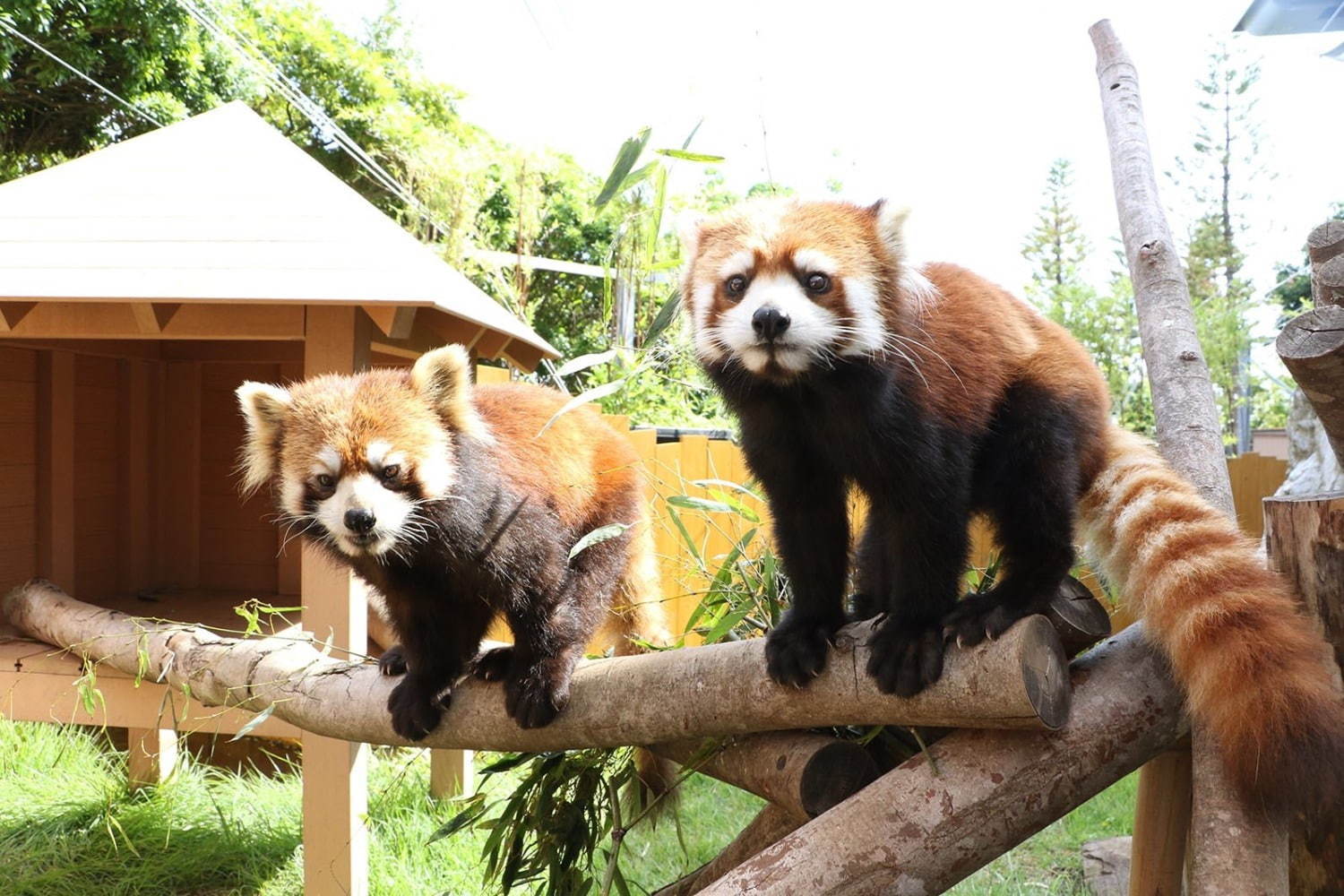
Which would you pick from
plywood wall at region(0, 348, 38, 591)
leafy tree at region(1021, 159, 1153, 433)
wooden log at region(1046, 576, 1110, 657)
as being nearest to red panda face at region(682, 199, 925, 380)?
wooden log at region(1046, 576, 1110, 657)

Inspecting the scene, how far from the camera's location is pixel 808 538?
2229 millimetres

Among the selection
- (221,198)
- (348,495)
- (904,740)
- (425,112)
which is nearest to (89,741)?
(221,198)

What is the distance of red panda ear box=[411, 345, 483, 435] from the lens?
2.74 m

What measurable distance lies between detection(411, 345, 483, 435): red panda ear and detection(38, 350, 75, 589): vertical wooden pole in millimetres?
3561

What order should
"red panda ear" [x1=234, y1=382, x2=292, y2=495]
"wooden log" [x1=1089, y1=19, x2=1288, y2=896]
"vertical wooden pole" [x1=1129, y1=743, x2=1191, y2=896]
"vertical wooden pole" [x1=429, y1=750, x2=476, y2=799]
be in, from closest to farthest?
"wooden log" [x1=1089, y1=19, x2=1288, y2=896]
"vertical wooden pole" [x1=1129, y1=743, x2=1191, y2=896]
"red panda ear" [x1=234, y1=382, x2=292, y2=495]
"vertical wooden pole" [x1=429, y1=750, x2=476, y2=799]

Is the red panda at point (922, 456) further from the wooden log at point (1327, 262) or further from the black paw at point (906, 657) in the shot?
the wooden log at point (1327, 262)

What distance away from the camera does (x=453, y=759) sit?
5680mm

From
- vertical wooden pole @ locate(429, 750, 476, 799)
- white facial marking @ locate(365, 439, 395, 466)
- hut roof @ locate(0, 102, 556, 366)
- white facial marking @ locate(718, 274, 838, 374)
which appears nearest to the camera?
white facial marking @ locate(718, 274, 838, 374)

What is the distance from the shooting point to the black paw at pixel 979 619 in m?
1.90

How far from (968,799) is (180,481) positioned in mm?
5781

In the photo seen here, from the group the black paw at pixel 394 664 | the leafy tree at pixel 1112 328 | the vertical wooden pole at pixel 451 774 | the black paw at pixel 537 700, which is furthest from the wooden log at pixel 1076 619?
the leafy tree at pixel 1112 328

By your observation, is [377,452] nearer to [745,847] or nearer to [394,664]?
[394,664]

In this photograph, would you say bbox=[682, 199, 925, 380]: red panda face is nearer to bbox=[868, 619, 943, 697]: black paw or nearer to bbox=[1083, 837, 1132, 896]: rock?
bbox=[868, 619, 943, 697]: black paw

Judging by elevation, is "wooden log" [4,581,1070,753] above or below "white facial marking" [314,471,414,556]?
below
